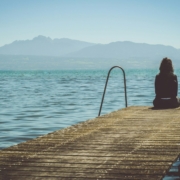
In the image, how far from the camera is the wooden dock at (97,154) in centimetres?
506

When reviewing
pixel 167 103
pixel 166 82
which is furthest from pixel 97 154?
pixel 167 103

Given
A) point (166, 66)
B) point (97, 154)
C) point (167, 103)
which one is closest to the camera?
point (97, 154)

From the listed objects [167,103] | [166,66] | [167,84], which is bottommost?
[167,103]

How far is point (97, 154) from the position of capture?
608 cm

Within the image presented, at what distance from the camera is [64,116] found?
19.3 meters

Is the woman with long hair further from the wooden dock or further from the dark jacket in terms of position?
the wooden dock

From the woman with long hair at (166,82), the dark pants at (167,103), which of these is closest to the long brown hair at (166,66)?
the woman with long hair at (166,82)

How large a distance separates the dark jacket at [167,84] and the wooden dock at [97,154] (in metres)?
3.70

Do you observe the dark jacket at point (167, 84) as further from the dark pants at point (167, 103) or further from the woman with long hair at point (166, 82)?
the dark pants at point (167, 103)

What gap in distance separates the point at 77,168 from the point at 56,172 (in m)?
0.30

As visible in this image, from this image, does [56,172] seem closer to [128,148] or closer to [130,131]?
[128,148]

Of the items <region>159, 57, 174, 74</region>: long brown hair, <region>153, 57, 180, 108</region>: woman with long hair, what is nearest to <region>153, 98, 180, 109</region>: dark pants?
<region>153, 57, 180, 108</region>: woman with long hair

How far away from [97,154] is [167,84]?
7.18 metres

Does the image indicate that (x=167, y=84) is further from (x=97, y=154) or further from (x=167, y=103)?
(x=97, y=154)
